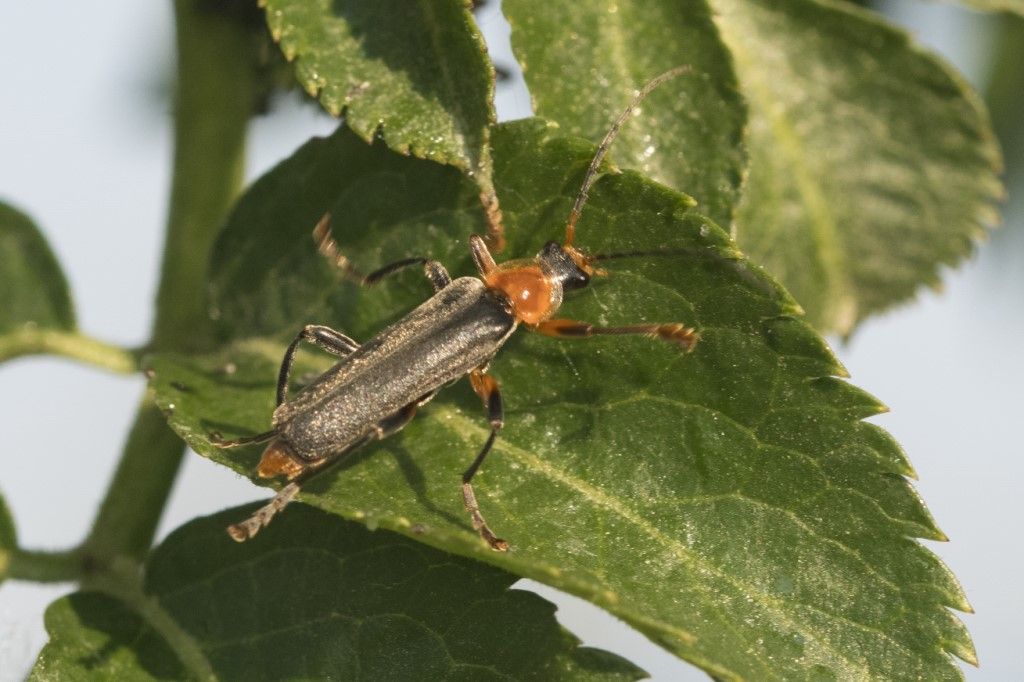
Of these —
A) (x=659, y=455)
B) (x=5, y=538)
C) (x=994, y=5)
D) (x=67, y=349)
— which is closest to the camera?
(x=659, y=455)

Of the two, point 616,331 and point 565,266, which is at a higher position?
point 565,266

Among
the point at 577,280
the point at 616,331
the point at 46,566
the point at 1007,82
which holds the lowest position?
the point at 46,566

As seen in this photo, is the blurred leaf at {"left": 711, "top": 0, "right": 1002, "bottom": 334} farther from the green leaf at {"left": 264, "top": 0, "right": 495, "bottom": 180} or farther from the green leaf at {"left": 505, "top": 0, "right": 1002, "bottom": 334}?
the green leaf at {"left": 264, "top": 0, "right": 495, "bottom": 180}

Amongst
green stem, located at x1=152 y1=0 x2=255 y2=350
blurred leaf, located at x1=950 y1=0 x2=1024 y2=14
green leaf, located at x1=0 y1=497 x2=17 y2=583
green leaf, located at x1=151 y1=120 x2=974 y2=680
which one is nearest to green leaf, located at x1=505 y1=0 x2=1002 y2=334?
→ blurred leaf, located at x1=950 y1=0 x2=1024 y2=14

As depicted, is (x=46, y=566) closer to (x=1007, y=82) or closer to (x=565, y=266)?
(x=565, y=266)

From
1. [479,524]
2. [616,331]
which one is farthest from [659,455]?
[479,524]

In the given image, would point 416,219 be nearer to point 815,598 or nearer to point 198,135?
point 198,135
